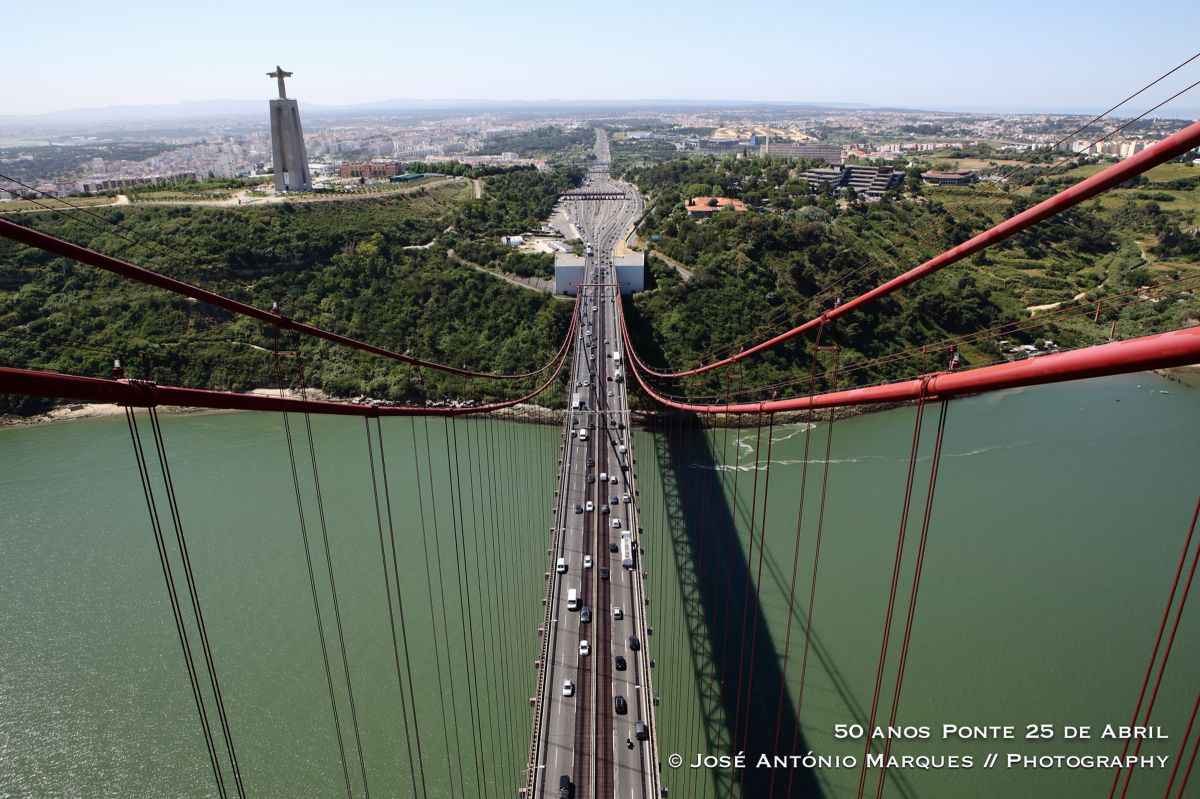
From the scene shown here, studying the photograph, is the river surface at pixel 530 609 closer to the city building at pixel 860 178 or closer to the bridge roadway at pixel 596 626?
the bridge roadway at pixel 596 626

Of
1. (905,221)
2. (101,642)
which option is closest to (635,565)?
Answer: (101,642)

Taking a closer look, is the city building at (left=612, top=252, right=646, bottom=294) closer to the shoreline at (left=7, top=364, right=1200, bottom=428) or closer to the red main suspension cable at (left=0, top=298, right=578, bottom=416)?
the shoreline at (left=7, top=364, right=1200, bottom=428)

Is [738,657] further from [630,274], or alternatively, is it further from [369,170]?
[369,170]

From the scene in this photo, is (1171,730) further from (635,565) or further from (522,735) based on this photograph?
(522,735)

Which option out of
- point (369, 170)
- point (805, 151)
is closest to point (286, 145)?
point (369, 170)

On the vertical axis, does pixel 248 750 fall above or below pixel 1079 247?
below

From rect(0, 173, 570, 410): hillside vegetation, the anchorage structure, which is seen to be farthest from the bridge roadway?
the anchorage structure
